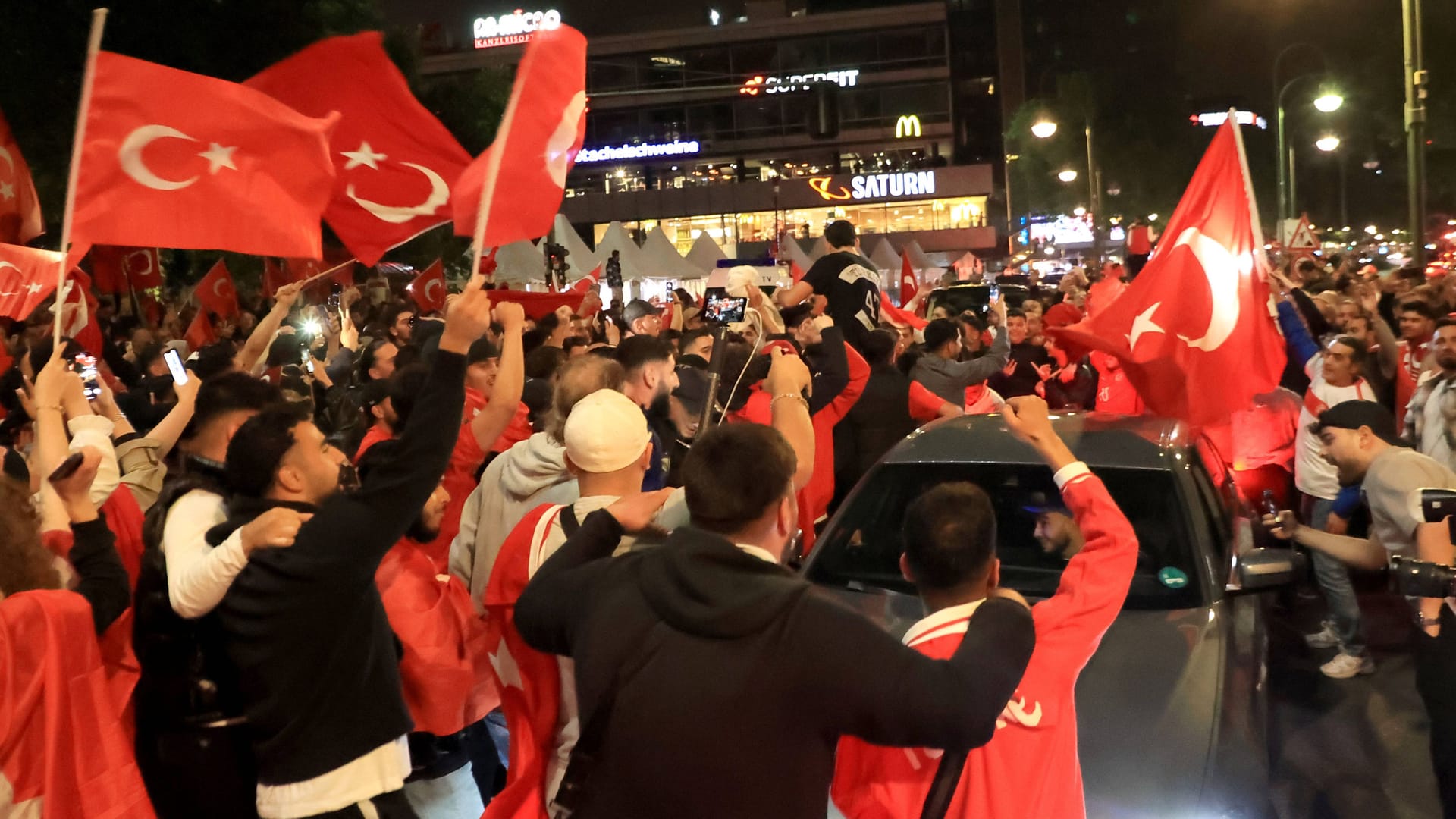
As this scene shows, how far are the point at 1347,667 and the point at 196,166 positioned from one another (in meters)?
6.23

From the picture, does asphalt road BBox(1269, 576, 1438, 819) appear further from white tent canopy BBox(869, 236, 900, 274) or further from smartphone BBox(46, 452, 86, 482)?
white tent canopy BBox(869, 236, 900, 274)

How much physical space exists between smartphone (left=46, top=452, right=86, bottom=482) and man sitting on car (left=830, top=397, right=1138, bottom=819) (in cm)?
203

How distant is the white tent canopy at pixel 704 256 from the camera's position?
2895 centimetres

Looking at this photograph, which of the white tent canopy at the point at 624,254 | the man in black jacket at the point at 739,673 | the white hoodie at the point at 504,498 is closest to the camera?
the man in black jacket at the point at 739,673

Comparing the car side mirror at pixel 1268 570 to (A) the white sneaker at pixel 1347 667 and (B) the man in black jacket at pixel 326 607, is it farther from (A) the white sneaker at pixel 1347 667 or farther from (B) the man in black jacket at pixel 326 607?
(A) the white sneaker at pixel 1347 667

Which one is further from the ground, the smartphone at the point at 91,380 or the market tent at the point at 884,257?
the market tent at the point at 884,257

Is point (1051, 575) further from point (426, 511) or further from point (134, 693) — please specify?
point (134, 693)

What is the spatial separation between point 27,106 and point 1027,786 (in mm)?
18372

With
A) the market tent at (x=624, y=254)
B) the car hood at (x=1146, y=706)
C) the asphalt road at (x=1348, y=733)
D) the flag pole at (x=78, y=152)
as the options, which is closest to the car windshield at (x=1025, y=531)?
the car hood at (x=1146, y=706)

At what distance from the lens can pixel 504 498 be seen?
4133 mm

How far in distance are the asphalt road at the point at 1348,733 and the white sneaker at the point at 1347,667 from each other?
0.13ft

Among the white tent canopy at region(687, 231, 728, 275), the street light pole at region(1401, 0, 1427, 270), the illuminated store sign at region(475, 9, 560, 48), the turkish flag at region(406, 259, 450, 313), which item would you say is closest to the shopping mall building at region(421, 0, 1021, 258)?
the illuminated store sign at region(475, 9, 560, 48)

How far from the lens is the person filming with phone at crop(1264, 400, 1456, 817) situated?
4312 mm

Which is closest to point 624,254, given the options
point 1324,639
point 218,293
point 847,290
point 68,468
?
point 218,293
